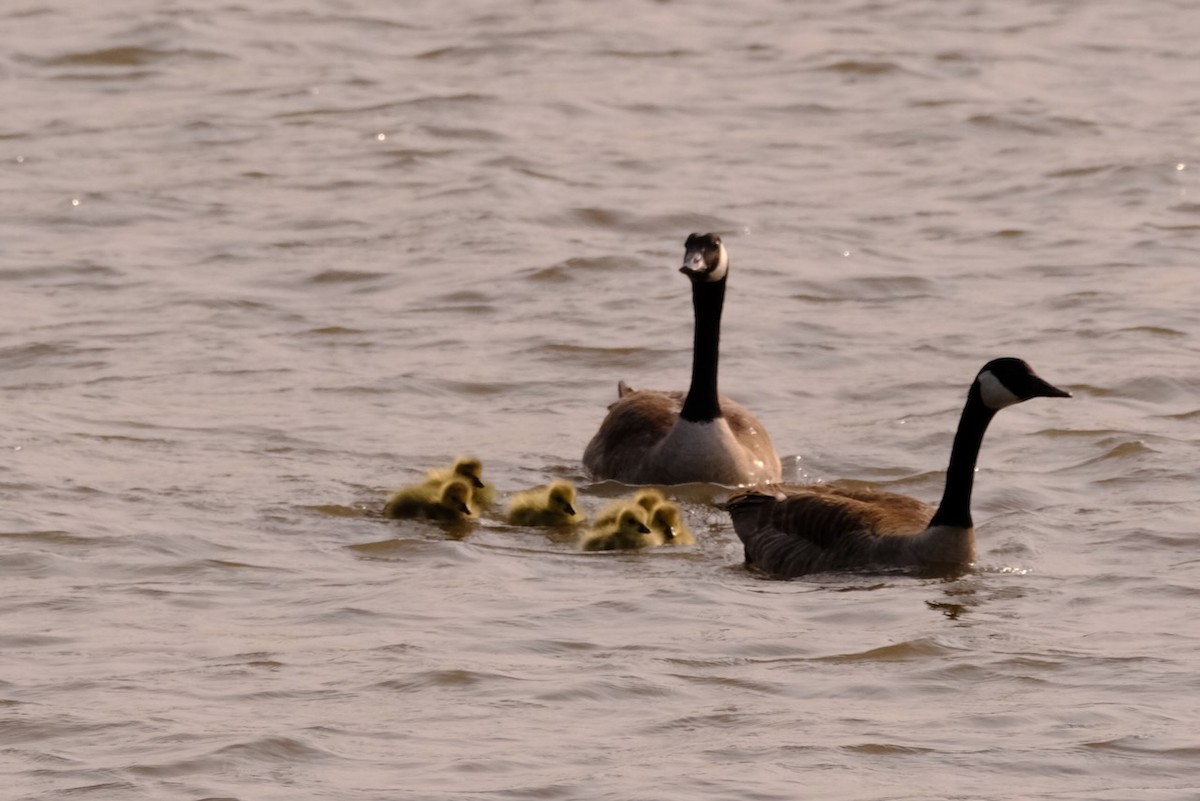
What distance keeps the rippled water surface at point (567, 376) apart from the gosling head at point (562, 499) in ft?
0.67

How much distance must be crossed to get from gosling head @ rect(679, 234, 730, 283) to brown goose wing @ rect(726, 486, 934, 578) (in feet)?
6.63

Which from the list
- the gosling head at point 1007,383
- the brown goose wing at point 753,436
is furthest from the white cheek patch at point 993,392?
the brown goose wing at point 753,436

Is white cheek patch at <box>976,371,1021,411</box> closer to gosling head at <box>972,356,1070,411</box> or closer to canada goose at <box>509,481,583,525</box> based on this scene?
gosling head at <box>972,356,1070,411</box>

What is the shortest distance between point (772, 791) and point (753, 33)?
65.5 ft

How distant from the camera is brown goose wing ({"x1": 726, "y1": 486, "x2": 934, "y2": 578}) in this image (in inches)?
461

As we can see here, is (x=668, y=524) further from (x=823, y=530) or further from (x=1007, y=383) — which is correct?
(x=1007, y=383)

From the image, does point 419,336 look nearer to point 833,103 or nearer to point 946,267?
point 946,267

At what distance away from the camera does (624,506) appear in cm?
1213

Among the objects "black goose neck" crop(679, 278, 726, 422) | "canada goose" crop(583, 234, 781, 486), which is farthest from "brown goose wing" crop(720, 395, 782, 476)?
"black goose neck" crop(679, 278, 726, 422)

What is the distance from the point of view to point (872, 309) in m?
17.8

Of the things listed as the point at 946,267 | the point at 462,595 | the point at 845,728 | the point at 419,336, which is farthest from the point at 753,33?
the point at 845,728

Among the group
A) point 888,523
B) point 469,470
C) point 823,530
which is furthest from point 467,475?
point 888,523

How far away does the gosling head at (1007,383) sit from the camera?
11.4m

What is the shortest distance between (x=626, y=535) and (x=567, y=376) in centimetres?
448
